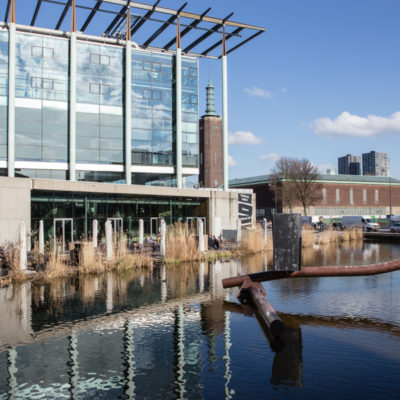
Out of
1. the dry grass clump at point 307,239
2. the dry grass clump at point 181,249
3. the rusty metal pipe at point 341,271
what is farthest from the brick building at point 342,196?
the rusty metal pipe at point 341,271

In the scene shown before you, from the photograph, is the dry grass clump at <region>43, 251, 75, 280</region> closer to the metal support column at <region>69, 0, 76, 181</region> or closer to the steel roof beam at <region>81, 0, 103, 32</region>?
the metal support column at <region>69, 0, 76, 181</region>

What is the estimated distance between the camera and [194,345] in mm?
8719

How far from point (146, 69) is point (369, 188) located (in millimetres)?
57288

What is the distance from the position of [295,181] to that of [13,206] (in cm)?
4908

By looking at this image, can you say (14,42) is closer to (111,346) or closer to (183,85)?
(183,85)

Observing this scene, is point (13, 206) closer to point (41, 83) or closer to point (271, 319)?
point (41, 83)

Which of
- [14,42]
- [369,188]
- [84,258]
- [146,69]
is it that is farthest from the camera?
[369,188]

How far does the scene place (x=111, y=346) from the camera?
8719 millimetres

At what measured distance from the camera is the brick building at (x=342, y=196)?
7569 centimetres

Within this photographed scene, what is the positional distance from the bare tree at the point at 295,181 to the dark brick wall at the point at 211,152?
656 inches

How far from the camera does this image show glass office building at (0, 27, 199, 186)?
33.8 meters

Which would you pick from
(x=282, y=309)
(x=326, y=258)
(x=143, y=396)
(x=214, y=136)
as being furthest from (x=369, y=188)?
(x=143, y=396)

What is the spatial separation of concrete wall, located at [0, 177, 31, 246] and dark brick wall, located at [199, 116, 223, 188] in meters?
57.6

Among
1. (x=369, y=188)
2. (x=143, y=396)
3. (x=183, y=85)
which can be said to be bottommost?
(x=143, y=396)
